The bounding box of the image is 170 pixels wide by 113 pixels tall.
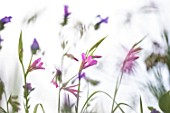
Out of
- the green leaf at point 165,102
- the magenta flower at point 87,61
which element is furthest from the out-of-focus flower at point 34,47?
the green leaf at point 165,102

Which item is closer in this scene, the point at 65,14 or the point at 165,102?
the point at 165,102

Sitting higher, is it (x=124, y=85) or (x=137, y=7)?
(x=137, y=7)

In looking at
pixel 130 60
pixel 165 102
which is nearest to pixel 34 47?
pixel 130 60

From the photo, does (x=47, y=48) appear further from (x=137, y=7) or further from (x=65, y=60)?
(x=137, y=7)

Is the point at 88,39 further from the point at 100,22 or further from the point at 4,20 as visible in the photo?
the point at 4,20

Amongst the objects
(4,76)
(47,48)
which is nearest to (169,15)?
(47,48)

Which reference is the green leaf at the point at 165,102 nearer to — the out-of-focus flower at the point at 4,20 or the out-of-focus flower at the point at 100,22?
the out-of-focus flower at the point at 100,22

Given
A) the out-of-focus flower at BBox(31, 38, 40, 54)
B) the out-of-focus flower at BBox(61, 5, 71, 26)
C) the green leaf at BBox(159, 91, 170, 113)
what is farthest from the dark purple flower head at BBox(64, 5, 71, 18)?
the green leaf at BBox(159, 91, 170, 113)
